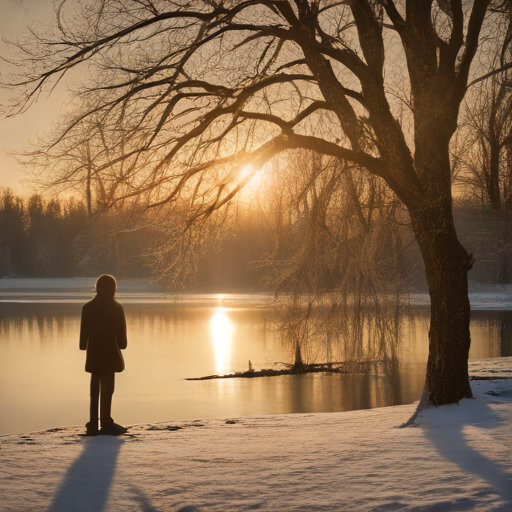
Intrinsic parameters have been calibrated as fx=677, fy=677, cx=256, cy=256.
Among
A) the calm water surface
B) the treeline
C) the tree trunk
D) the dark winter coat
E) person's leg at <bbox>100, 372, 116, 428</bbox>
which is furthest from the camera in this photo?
the treeline

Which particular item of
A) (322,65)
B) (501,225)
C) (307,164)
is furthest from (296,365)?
(501,225)

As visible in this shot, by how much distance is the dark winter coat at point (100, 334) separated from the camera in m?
6.66

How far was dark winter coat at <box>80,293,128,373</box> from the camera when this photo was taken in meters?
6.66

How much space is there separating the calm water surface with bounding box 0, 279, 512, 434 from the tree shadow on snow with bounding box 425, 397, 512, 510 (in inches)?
186

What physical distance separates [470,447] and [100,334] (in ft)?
11.7

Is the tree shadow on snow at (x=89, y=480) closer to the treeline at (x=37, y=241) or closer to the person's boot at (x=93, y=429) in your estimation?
the person's boot at (x=93, y=429)

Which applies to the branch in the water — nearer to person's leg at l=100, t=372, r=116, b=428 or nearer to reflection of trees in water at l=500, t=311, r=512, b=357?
reflection of trees in water at l=500, t=311, r=512, b=357

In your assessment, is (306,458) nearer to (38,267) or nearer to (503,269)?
(503,269)

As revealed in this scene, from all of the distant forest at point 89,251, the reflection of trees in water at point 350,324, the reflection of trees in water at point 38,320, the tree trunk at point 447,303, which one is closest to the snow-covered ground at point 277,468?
the tree trunk at point 447,303

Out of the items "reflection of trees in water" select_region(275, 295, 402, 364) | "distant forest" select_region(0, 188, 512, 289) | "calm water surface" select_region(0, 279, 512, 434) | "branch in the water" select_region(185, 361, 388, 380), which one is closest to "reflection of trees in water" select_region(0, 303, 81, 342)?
"calm water surface" select_region(0, 279, 512, 434)

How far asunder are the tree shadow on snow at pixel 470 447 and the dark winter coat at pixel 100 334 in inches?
123

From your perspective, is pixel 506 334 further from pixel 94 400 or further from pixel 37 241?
pixel 37 241

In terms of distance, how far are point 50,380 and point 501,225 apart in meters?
30.5

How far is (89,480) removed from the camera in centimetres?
495
